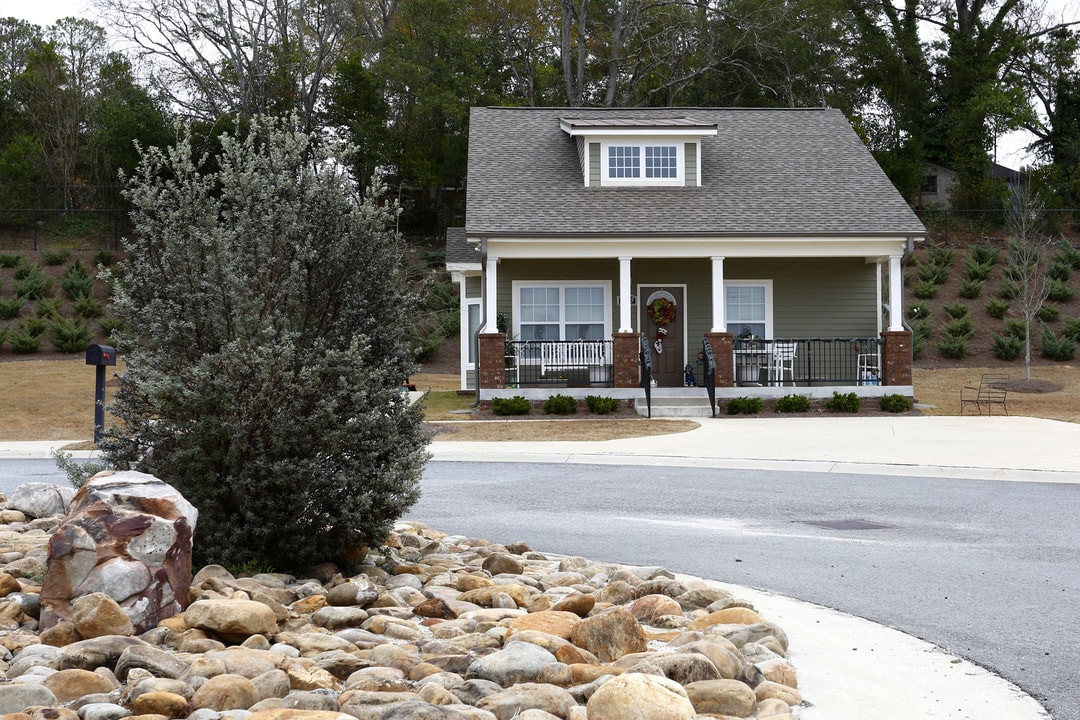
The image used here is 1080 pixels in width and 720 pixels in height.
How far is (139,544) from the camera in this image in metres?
5.50

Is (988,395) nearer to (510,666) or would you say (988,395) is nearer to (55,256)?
(510,666)

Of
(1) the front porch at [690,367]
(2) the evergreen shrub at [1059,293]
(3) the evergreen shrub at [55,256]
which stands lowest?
(1) the front porch at [690,367]

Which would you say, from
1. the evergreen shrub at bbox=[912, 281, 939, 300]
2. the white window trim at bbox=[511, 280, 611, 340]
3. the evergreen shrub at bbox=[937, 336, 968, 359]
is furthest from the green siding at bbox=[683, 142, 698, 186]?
the evergreen shrub at bbox=[912, 281, 939, 300]

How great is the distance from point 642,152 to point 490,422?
8363mm

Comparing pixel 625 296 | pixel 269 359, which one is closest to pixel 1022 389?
pixel 625 296

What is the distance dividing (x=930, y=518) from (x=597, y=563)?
4.33 meters

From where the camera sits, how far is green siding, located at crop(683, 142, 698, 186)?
84.7ft

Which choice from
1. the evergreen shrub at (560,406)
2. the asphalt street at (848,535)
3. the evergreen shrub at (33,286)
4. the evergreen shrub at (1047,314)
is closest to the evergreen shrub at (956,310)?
the evergreen shrub at (1047,314)

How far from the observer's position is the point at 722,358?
23.5 meters

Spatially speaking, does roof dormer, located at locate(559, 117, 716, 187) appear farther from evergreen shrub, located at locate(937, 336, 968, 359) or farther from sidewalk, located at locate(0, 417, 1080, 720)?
evergreen shrub, located at locate(937, 336, 968, 359)

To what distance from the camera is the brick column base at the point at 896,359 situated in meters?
23.7

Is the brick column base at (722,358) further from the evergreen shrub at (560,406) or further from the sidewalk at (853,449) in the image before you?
the evergreen shrub at (560,406)

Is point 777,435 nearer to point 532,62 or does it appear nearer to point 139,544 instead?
point 139,544

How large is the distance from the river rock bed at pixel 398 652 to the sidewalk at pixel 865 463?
1.03 ft
